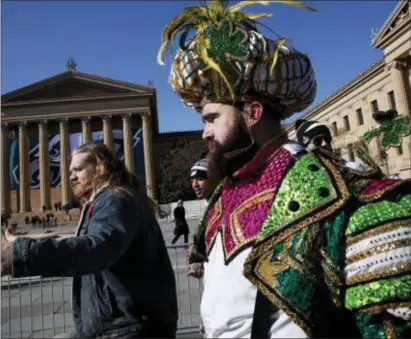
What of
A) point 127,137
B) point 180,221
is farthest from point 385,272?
point 127,137

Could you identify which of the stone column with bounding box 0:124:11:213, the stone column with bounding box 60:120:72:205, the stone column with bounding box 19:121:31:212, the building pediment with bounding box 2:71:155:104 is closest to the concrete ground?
the stone column with bounding box 60:120:72:205

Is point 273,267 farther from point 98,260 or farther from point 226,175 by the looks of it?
point 98,260

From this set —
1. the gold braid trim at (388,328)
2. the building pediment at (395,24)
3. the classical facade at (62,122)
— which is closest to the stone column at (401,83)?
the building pediment at (395,24)

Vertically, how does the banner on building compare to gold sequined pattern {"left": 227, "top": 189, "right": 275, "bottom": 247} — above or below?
above

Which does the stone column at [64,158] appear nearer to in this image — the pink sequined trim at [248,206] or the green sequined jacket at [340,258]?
the pink sequined trim at [248,206]

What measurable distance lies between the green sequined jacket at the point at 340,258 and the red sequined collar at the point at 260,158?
0.85 ft

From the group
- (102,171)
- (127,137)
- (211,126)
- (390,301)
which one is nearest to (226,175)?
(211,126)

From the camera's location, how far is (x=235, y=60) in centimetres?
152

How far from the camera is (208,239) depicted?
5.44ft

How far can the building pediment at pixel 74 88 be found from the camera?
5806 cm

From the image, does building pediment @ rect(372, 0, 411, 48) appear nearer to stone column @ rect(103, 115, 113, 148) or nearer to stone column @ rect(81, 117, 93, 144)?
stone column @ rect(103, 115, 113, 148)

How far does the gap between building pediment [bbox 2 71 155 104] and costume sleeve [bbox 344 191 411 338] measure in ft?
190

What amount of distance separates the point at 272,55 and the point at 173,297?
1.49 m

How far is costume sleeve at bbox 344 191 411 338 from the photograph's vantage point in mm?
1099
